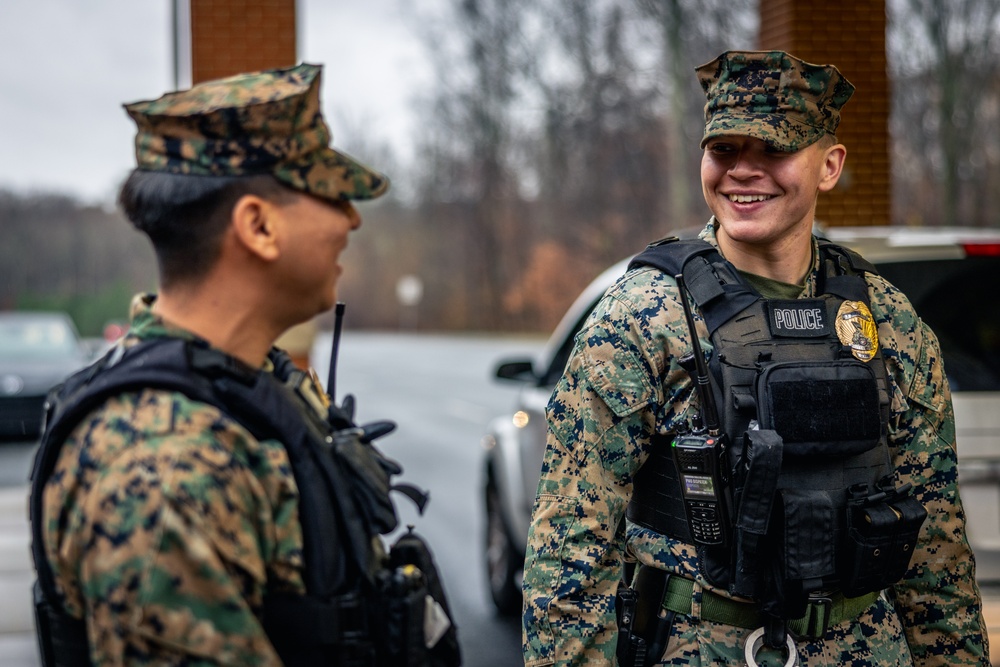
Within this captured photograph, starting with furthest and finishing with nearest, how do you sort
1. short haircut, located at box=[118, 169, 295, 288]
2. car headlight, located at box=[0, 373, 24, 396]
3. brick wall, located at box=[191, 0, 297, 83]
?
car headlight, located at box=[0, 373, 24, 396] → brick wall, located at box=[191, 0, 297, 83] → short haircut, located at box=[118, 169, 295, 288]

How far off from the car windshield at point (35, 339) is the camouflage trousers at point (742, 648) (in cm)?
1241

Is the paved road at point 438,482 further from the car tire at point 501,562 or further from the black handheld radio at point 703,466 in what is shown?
the black handheld radio at point 703,466

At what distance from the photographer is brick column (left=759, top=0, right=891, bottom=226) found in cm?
736

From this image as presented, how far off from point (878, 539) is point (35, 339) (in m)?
13.2

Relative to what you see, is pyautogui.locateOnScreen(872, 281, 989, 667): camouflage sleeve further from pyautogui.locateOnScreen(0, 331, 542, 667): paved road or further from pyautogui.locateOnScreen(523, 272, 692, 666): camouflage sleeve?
pyautogui.locateOnScreen(0, 331, 542, 667): paved road

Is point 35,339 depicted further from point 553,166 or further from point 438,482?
point 553,166

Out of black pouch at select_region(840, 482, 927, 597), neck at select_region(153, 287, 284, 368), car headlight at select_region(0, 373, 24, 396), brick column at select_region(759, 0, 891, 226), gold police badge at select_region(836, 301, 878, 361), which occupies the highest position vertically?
brick column at select_region(759, 0, 891, 226)

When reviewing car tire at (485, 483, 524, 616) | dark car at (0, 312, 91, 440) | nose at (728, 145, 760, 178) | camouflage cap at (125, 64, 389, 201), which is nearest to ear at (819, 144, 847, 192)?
nose at (728, 145, 760, 178)

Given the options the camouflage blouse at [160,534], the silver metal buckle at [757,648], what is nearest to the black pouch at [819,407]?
the silver metal buckle at [757,648]

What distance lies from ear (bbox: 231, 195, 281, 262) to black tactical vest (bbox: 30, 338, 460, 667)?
0.51 feet

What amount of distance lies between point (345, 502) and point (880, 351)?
4.14 ft

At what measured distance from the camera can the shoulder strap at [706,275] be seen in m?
2.22

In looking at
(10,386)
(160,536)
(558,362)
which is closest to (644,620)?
(160,536)

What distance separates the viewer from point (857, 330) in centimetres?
229
